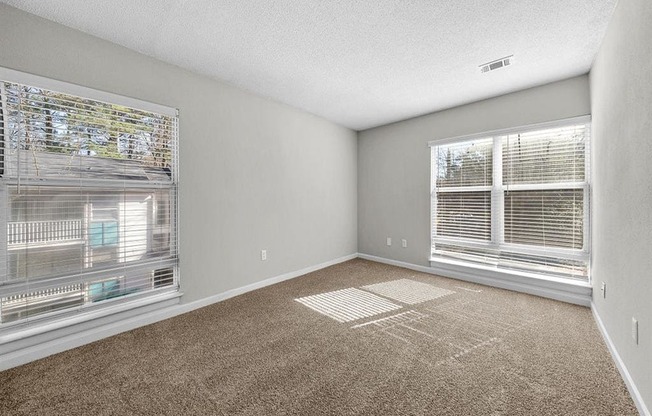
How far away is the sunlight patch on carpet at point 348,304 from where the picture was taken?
2619 millimetres

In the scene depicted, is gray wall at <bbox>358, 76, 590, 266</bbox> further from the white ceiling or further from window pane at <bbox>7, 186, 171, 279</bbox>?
window pane at <bbox>7, 186, 171, 279</bbox>

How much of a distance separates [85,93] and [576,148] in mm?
4780

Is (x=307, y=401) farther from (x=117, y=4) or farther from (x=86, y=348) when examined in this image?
(x=117, y=4)

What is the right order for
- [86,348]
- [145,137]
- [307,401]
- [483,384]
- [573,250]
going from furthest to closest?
[573,250] → [145,137] → [86,348] → [483,384] → [307,401]

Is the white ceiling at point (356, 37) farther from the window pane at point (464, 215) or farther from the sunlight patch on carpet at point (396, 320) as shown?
the sunlight patch on carpet at point (396, 320)

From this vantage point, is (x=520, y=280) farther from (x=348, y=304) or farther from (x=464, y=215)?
(x=348, y=304)

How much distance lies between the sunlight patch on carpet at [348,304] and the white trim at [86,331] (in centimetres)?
112

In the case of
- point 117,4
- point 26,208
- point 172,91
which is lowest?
point 26,208

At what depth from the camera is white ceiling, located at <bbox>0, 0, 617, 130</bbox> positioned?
1.84m

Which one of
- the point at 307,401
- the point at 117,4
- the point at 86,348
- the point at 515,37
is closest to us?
the point at 307,401

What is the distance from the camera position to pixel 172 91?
261 cm

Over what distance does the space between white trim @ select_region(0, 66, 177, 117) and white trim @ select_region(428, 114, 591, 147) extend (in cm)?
349

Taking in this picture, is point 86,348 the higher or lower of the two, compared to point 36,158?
lower

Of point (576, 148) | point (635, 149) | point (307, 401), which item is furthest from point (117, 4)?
point (576, 148)
